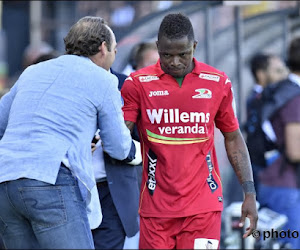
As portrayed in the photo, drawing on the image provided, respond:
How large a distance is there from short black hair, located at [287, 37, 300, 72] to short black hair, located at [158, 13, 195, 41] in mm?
2002

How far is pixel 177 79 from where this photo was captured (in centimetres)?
495

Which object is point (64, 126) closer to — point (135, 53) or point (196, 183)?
point (196, 183)

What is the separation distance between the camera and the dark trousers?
5.66 metres

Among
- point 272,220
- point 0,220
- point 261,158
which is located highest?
point 0,220

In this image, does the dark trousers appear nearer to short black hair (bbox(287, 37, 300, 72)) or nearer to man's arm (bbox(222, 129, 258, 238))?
man's arm (bbox(222, 129, 258, 238))

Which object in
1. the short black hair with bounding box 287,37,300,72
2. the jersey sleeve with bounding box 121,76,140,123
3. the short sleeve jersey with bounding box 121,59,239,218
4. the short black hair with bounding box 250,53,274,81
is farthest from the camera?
the short black hair with bounding box 250,53,274,81

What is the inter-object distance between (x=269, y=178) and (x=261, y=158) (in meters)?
0.37

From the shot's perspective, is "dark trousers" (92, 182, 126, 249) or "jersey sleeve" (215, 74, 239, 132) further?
"dark trousers" (92, 182, 126, 249)

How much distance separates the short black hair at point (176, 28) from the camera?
16.0 ft

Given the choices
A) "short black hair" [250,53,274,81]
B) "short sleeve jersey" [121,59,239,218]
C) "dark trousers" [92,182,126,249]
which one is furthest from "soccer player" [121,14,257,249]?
"short black hair" [250,53,274,81]

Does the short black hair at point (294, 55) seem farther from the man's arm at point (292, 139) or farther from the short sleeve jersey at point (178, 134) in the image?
the short sleeve jersey at point (178, 134)

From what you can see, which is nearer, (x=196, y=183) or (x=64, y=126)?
(x=64, y=126)

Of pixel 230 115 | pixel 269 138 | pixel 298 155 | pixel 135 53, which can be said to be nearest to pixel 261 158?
pixel 269 138

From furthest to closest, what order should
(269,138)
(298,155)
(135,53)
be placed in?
(269,138) < (135,53) < (298,155)
